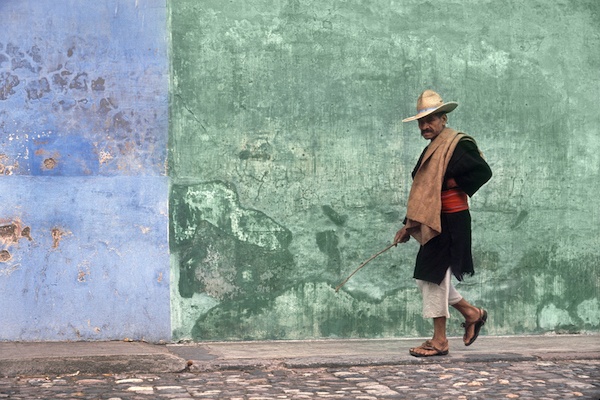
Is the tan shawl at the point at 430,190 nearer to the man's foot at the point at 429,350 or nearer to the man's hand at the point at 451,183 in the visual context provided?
the man's hand at the point at 451,183

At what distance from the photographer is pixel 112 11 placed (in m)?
7.47

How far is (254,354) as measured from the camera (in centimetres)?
697

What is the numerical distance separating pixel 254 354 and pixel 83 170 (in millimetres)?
1741

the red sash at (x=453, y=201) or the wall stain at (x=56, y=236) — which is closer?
the red sash at (x=453, y=201)

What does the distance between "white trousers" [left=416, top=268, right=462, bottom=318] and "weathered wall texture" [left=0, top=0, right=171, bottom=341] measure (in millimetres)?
1807

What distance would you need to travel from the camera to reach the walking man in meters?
6.98

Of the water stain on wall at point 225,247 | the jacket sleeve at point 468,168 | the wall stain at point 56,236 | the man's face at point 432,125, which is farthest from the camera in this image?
the water stain on wall at point 225,247

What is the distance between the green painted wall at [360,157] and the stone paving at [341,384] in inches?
46.1

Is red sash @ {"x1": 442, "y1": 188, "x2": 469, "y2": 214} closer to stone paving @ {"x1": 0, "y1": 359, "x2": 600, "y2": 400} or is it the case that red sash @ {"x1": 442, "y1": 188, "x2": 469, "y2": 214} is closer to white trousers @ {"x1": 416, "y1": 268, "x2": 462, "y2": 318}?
white trousers @ {"x1": 416, "y1": 268, "x2": 462, "y2": 318}

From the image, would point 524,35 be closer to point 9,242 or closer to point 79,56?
point 79,56

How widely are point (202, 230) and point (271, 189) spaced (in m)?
0.57

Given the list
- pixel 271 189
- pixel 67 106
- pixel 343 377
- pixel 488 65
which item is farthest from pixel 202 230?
pixel 488 65

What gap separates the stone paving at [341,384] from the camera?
5754 millimetres

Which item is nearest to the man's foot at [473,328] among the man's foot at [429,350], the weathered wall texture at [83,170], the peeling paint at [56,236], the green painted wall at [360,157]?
the man's foot at [429,350]
